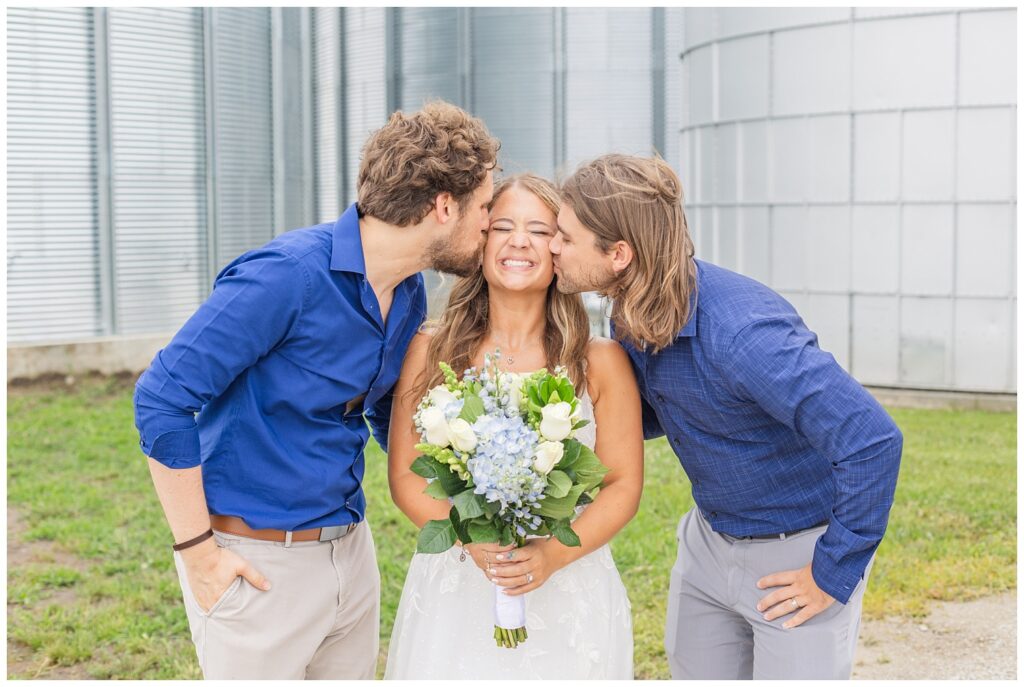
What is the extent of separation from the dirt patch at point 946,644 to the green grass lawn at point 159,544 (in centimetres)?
18

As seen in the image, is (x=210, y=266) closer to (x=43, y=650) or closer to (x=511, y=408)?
(x=43, y=650)

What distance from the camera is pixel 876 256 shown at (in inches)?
534

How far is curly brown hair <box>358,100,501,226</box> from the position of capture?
10.9 feet

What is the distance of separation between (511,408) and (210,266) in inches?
513

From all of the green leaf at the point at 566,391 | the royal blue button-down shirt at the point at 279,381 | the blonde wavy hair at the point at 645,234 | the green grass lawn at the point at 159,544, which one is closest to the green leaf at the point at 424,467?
the royal blue button-down shirt at the point at 279,381

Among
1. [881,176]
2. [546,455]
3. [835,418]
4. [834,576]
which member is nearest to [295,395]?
[546,455]

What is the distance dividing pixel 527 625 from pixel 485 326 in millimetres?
1093

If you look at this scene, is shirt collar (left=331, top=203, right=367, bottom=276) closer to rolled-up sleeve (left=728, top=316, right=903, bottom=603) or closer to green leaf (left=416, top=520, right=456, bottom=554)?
green leaf (left=416, top=520, right=456, bottom=554)

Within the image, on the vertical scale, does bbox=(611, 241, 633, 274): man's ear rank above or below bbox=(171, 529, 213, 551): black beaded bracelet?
above

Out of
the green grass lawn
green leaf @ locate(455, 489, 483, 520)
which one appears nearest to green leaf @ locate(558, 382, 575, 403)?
green leaf @ locate(455, 489, 483, 520)

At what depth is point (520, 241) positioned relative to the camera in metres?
3.70

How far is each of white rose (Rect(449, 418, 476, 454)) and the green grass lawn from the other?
3.22 meters

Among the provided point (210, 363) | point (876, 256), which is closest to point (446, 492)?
point (210, 363)

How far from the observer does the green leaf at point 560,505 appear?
3.12 m
